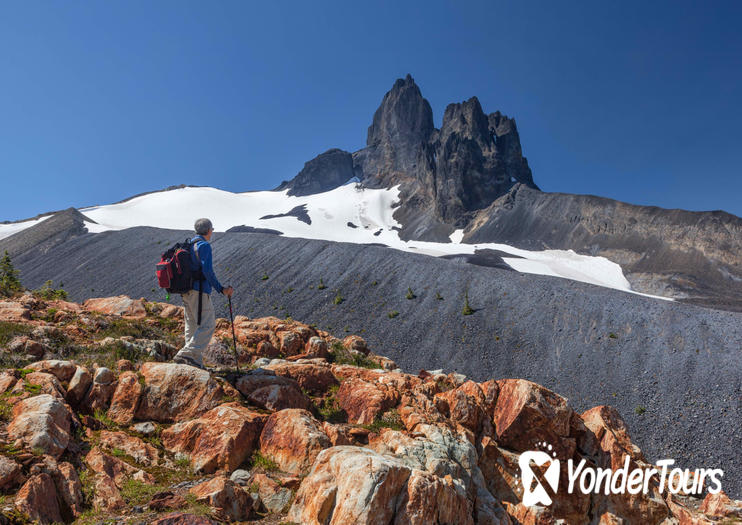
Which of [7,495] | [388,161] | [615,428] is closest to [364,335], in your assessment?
[615,428]

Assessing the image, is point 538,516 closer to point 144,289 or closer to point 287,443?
point 287,443

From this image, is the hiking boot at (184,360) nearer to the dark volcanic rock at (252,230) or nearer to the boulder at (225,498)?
the boulder at (225,498)

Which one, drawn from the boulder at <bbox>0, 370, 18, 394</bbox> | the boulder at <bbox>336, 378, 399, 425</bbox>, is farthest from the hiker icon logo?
the boulder at <bbox>0, 370, 18, 394</bbox>

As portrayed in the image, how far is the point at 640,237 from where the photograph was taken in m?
59.0

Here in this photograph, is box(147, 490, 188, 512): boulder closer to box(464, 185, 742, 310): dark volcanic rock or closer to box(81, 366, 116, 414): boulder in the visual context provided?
box(81, 366, 116, 414): boulder

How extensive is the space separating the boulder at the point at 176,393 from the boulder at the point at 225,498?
1912 millimetres

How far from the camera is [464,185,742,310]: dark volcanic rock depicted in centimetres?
4700

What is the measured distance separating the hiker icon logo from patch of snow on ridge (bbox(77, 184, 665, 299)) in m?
44.8

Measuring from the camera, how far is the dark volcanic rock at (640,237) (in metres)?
47.0

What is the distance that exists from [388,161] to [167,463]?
13284cm

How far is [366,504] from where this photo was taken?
4.26 metres

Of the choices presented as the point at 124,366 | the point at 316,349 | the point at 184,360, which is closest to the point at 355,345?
the point at 316,349

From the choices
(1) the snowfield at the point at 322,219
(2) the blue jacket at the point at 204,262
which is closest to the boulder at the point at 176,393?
(2) the blue jacket at the point at 204,262

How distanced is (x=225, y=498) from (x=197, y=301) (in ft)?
12.7
